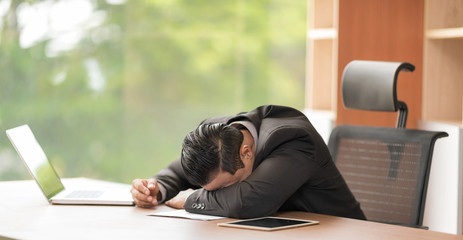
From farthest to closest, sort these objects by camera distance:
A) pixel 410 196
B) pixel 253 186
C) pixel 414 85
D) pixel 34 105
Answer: pixel 34 105 → pixel 414 85 → pixel 410 196 → pixel 253 186

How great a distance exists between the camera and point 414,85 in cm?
441

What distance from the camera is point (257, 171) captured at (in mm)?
2471

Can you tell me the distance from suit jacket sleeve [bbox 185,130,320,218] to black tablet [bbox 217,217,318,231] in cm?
6

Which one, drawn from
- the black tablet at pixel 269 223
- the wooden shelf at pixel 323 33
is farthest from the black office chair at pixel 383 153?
the wooden shelf at pixel 323 33

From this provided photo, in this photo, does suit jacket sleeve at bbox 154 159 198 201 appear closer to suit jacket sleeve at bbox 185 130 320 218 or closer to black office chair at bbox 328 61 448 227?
suit jacket sleeve at bbox 185 130 320 218

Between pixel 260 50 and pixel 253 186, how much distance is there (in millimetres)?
5373

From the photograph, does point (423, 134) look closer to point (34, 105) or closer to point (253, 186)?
point (253, 186)

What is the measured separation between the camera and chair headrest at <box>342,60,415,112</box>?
10.4 feet

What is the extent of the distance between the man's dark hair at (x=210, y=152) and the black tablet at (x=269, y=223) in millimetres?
210

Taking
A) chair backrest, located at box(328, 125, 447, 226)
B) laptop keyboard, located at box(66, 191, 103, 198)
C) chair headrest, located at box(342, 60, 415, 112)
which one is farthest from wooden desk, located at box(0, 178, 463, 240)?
chair headrest, located at box(342, 60, 415, 112)

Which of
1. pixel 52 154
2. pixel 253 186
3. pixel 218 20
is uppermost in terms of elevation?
pixel 218 20

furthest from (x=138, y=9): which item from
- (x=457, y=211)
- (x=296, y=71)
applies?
(x=457, y=211)

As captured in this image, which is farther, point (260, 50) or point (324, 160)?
point (260, 50)

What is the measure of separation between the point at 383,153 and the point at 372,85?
11.7 inches
